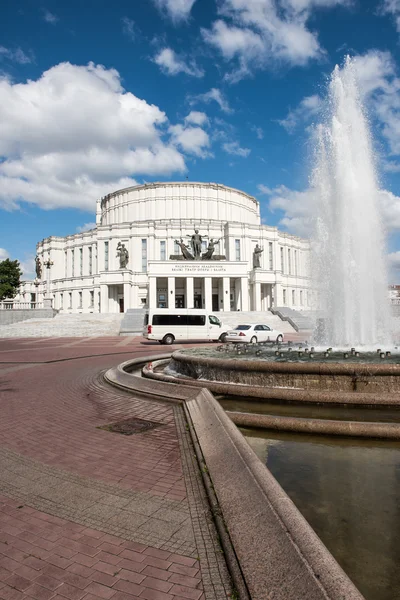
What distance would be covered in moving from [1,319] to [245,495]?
43.1 m

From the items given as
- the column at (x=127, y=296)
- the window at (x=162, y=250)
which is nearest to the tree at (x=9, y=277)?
the column at (x=127, y=296)

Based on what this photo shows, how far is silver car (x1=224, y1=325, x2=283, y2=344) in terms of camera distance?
17.9m

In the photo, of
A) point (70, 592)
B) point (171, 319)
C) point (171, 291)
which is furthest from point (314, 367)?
point (171, 291)

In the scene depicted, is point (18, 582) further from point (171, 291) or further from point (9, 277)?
point (9, 277)

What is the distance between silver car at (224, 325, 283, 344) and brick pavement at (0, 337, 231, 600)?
11.6 m

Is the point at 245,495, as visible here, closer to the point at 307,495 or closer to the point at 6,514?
the point at 307,495

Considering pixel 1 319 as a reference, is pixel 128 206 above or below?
above

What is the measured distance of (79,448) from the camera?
497cm

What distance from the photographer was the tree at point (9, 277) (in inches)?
2518

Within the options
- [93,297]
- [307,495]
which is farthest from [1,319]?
[307,495]

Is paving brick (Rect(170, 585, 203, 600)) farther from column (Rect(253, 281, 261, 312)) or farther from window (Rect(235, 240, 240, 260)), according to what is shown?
window (Rect(235, 240, 240, 260))

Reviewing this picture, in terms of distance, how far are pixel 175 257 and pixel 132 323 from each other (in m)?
16.5

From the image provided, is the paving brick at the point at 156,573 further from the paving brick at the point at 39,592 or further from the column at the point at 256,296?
the column at the point at 256,296

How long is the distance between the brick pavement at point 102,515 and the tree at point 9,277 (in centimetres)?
6498
